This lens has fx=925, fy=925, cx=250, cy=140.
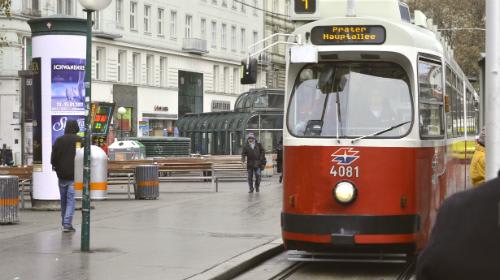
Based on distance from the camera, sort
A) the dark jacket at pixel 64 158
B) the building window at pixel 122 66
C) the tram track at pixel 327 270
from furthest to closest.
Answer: the building window at pixel 122 66 < the dark jacket at pixel 64 158 < the tram track at pixel 327 270

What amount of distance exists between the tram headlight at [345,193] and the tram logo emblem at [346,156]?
257 millimetres

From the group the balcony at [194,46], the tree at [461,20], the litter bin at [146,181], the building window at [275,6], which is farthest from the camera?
the building window at [275,6]

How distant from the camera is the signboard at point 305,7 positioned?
13.7 metres

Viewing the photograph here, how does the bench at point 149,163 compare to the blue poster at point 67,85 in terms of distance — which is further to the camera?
the bench at point 149,163

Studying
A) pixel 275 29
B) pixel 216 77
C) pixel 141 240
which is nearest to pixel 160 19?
pixel 216 77

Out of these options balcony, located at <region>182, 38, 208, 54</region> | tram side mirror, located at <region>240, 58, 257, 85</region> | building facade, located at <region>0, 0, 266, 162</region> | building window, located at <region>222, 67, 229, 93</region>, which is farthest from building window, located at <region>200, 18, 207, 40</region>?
tram side mirror, located at <region>240, 58, 257, 85</region>

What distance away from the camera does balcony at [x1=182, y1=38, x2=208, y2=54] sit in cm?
6781

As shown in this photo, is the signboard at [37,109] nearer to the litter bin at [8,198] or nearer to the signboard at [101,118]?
the litter bin at [8,198]

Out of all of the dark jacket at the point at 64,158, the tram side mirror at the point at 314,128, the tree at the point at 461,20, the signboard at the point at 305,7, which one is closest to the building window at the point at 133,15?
the tree at the point at 461,20

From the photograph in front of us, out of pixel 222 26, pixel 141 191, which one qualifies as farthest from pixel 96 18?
pixel 141 191

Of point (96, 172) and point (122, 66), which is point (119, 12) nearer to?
point (122, 66)

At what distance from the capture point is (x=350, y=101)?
11031 mm

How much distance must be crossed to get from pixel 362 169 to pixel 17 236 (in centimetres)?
616

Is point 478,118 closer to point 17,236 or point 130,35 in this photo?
point 17,236
